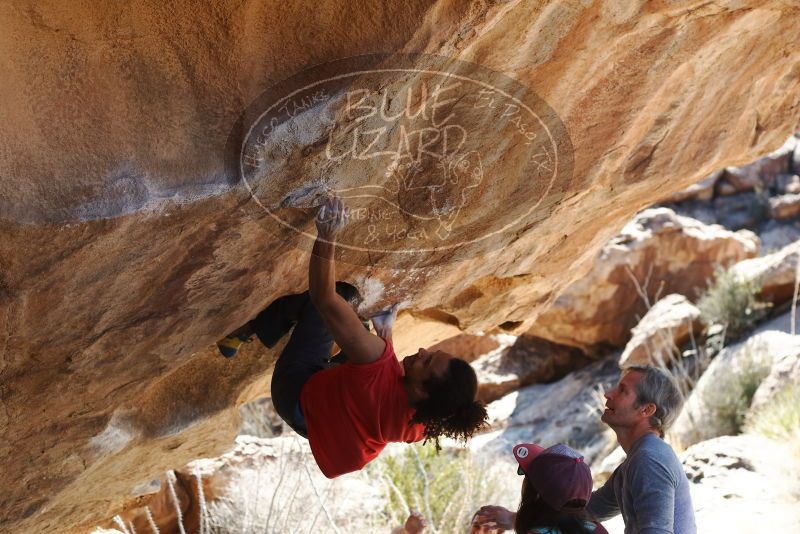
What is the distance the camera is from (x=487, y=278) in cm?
407

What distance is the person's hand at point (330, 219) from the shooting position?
2.45 m

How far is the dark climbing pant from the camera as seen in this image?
2889 millimetres

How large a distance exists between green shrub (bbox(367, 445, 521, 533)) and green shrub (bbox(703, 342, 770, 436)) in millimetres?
1813

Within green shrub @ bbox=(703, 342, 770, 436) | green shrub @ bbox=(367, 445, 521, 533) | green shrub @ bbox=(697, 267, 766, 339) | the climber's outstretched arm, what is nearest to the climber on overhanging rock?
the climber's outstretched arm

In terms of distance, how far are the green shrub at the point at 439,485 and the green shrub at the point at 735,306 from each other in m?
3.30

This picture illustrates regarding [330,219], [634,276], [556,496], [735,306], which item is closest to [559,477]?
[556,496]

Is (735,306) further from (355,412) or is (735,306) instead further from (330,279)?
(330,279)

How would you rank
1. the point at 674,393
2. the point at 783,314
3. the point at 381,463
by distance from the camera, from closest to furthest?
the point at 674,393, the point at 381,463, the point at 783,314

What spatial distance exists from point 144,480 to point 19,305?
188 cm

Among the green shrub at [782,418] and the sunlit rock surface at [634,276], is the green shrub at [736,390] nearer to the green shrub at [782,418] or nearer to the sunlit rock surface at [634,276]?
the green shrub at [782,418]

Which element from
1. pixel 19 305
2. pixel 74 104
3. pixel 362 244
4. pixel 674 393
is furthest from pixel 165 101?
pixel 674 393

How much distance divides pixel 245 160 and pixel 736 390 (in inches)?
228

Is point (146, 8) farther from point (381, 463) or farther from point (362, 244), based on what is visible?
point (381, 463)

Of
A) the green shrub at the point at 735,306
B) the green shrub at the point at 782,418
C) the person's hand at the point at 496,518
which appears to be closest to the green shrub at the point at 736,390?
the green shrub at the point at 782,418
